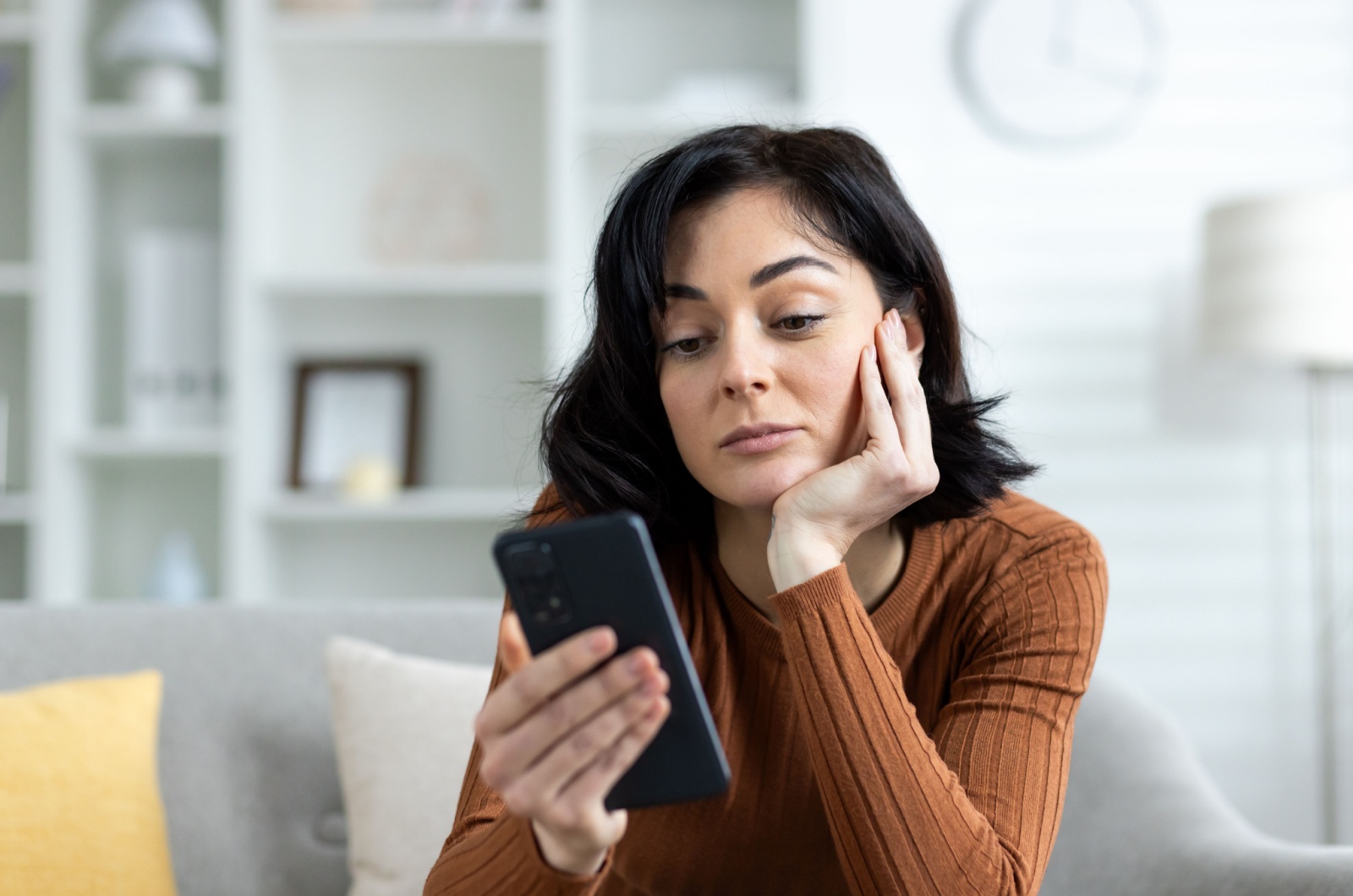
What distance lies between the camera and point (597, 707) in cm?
70

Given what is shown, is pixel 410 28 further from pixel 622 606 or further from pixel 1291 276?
pixel 622 606

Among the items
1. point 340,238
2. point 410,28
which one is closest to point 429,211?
point 340,238

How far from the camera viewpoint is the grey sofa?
53.6 inches

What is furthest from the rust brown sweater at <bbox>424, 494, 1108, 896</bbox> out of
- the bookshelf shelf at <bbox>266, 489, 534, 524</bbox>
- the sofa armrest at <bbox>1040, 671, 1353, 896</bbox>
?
the bookshelf shelf at <bbox>266, 489, 534, 524</bbox>

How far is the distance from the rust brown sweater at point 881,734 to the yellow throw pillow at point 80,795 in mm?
525

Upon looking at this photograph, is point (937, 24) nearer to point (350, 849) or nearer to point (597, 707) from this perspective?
point (350, 849)

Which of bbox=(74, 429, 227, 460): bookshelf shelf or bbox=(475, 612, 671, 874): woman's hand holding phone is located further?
bbox=(74, 429, 227, 460): bookshelf shelf

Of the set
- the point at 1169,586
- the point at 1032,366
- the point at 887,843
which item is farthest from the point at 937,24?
the point at 887,843

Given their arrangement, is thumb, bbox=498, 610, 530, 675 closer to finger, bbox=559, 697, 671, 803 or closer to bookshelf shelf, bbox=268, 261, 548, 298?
finger, bbox=559, 697, 671, 803

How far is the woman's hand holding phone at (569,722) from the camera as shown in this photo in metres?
0.70

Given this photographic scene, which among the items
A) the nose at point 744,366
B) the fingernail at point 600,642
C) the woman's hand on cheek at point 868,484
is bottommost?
the fingernail at point 600,642

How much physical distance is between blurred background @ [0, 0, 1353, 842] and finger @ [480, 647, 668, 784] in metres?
1.87

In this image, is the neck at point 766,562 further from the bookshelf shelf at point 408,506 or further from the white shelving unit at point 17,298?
the white shelving unit at point 17,298

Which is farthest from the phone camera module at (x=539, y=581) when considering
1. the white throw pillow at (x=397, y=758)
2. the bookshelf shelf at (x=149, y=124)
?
the bookshelf shelf at (x=149, y=124)
